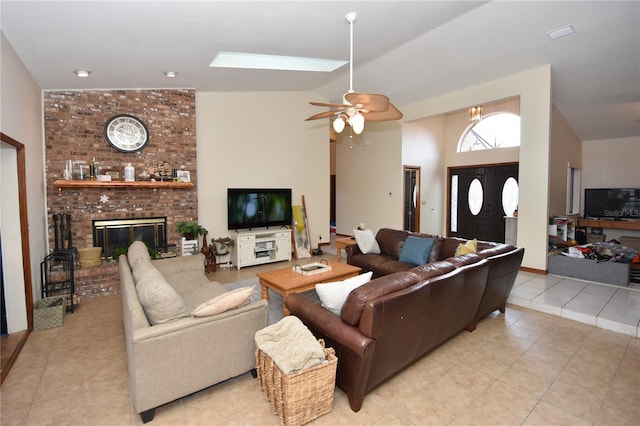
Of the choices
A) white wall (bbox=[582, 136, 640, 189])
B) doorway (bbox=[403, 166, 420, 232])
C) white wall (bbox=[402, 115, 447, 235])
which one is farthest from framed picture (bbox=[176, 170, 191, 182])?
white wall (bbox=[582, 136, 640, 189])

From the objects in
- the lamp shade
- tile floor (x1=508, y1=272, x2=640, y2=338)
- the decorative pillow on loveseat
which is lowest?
tile floor (x1=508, y1=272, x2=640, y2=338)

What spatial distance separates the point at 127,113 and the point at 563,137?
328 inches

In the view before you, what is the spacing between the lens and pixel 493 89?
5293 millimetres

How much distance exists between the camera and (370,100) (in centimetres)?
301

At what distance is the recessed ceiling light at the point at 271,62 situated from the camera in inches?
176

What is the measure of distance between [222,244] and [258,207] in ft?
3.19

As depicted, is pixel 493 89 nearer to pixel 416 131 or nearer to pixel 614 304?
pixel 416 131

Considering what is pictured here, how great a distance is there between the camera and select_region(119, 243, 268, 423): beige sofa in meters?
Result: 1.99

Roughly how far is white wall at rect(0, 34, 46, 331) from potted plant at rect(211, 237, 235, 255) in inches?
94.7

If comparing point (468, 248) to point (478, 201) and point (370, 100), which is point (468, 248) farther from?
point (478, 201)

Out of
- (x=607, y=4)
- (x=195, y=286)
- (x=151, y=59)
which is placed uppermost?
(x=607, y=4)

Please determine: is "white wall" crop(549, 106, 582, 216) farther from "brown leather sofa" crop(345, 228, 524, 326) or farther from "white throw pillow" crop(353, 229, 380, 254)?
"white throw pillow" crop(353, 229, 380, 254)

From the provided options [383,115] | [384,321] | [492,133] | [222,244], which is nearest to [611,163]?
[492,133]

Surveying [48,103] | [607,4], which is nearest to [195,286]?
[48,103]
